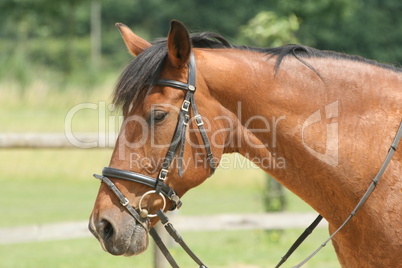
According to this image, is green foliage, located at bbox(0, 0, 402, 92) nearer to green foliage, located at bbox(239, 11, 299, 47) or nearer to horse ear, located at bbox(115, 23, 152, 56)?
green foliage, located at bbox(239, 11, 299, 47)

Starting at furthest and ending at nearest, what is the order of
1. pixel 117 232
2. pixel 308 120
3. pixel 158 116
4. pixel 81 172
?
→ pixel 81 172 → pixel 308 120 → pixel 158 116 → pixel 117 232

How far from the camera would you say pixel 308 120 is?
2.97 meters

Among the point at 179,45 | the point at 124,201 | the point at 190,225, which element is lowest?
the point at 190,225

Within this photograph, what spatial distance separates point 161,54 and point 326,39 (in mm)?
40838

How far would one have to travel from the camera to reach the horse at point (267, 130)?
2836 millimetres

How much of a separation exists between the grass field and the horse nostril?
382cm

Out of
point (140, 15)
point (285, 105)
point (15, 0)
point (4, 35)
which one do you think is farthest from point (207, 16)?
point (285, 105)

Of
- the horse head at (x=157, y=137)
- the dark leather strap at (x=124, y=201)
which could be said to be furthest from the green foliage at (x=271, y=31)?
the dark leather strap at (x=124, y=201)

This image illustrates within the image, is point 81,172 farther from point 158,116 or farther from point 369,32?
point 369,32

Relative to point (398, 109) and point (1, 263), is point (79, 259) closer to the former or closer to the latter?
point (1, 263)

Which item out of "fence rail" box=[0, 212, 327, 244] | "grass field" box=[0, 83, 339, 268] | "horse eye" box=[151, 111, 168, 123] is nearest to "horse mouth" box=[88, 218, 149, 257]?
"horse eye" box=[151, 111, 168, 123]

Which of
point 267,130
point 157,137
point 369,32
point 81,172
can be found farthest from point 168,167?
point 369,32

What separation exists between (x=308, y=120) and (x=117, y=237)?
106cm

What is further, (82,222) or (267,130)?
(82,222)
